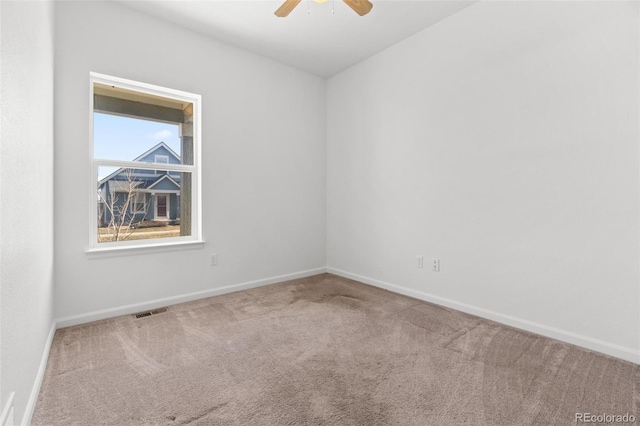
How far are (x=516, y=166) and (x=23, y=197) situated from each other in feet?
10.3

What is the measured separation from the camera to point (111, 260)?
106 inches

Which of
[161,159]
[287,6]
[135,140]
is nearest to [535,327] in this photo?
[287,6]

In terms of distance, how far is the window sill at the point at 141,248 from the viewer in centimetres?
261

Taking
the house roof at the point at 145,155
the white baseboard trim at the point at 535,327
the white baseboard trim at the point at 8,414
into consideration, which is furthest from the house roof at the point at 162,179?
the white baseboard trim at the point at 535,327

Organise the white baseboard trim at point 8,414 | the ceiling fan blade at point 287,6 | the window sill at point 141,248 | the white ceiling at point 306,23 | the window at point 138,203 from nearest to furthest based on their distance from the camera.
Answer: the white baseboard trim at point 8,414 < the ceiling fan blade at point 287,6 < the window sill at point 141,248 < the white ceiling at point 306,23 < the window at point 138,203

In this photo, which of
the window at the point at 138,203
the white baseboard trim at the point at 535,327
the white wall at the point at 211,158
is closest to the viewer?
the white baseboard trim at the point at 535,327

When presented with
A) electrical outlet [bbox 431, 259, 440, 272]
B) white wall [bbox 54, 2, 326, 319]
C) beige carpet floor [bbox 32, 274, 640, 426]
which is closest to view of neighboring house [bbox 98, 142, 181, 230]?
white wall [bbox 54, 2, 326, 319]

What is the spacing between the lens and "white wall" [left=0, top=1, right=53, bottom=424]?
110cm

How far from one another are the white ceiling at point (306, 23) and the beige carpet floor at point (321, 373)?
9.13 feet

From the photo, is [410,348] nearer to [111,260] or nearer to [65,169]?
[111,260]

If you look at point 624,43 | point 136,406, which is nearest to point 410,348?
point 136,406

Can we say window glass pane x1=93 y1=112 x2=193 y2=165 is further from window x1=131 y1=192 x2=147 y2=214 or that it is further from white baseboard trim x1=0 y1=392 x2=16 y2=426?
white baseboard trim x1=0 y1=392 x2=16 y2=426

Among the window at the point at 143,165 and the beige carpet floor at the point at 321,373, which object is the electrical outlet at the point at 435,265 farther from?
the window at the point at 143,165

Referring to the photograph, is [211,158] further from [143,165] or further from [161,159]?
[143,165]
